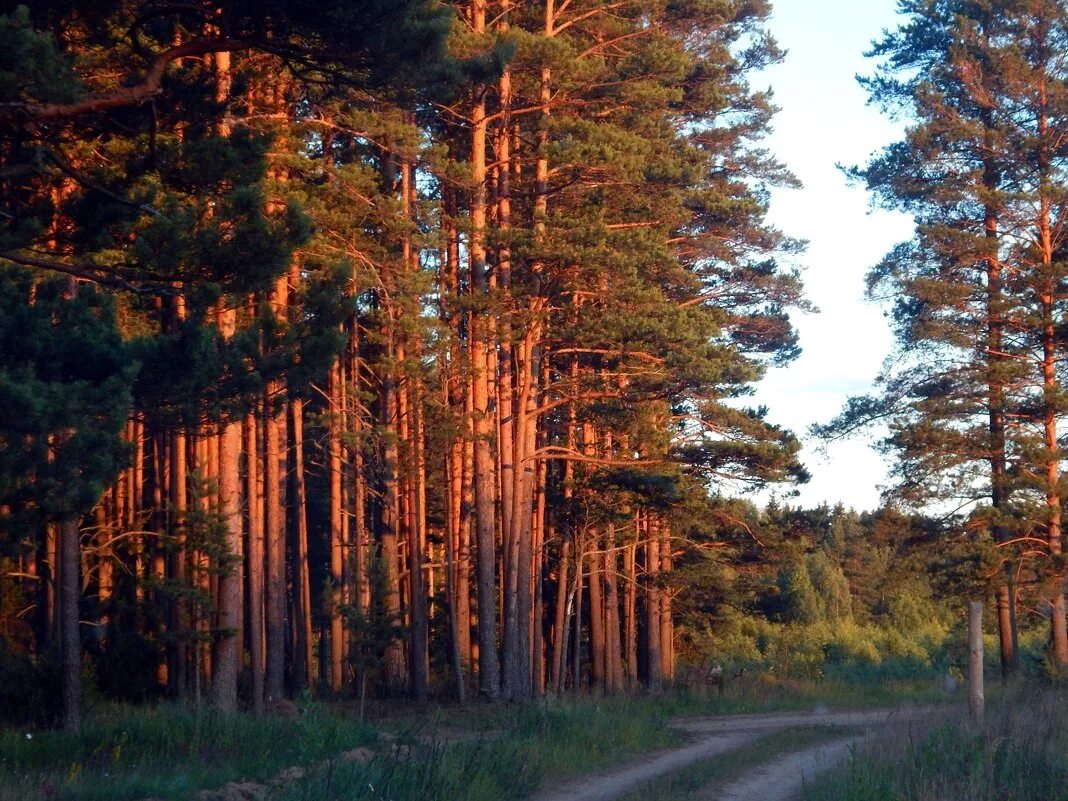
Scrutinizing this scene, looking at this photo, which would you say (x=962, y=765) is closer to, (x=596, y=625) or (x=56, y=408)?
(x=56, y=408)

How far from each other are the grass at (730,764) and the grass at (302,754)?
1311 millimetres

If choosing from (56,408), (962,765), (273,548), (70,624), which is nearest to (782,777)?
(962,765)

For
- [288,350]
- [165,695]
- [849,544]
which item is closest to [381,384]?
[165,695]

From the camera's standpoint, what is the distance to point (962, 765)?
11.5 metres

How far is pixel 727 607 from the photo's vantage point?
3897 cm

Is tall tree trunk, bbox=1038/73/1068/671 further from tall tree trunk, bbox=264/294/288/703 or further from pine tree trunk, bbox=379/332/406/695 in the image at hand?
tall tree trunk, bbox=264/294/288/703

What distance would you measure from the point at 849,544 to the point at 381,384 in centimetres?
6303

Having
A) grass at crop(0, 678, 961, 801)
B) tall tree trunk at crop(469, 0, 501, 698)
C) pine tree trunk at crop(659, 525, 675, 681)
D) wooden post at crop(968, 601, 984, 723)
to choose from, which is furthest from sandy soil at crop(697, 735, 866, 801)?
pine tree trunk at crop(659, 525, 675, 681)

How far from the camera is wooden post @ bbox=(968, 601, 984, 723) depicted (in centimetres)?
1368

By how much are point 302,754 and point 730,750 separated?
26.6 feet

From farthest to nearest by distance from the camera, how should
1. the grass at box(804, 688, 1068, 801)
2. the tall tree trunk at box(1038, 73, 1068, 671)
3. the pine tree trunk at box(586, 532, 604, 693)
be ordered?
the pine tree trunk at box(586, 532, 604, 693) → the tall tree trunk at box(1038, 73, 1068, 671) → the grass at box(804, 688, 1068, 801)

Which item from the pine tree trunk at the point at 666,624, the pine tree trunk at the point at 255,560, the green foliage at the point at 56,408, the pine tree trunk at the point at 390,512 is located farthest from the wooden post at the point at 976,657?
the pine tree trunk at the point at 666,624

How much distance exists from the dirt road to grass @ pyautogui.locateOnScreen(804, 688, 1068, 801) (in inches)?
41.0

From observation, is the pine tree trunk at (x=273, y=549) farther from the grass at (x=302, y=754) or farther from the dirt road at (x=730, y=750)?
the dirt road at (x=730, y=750)
